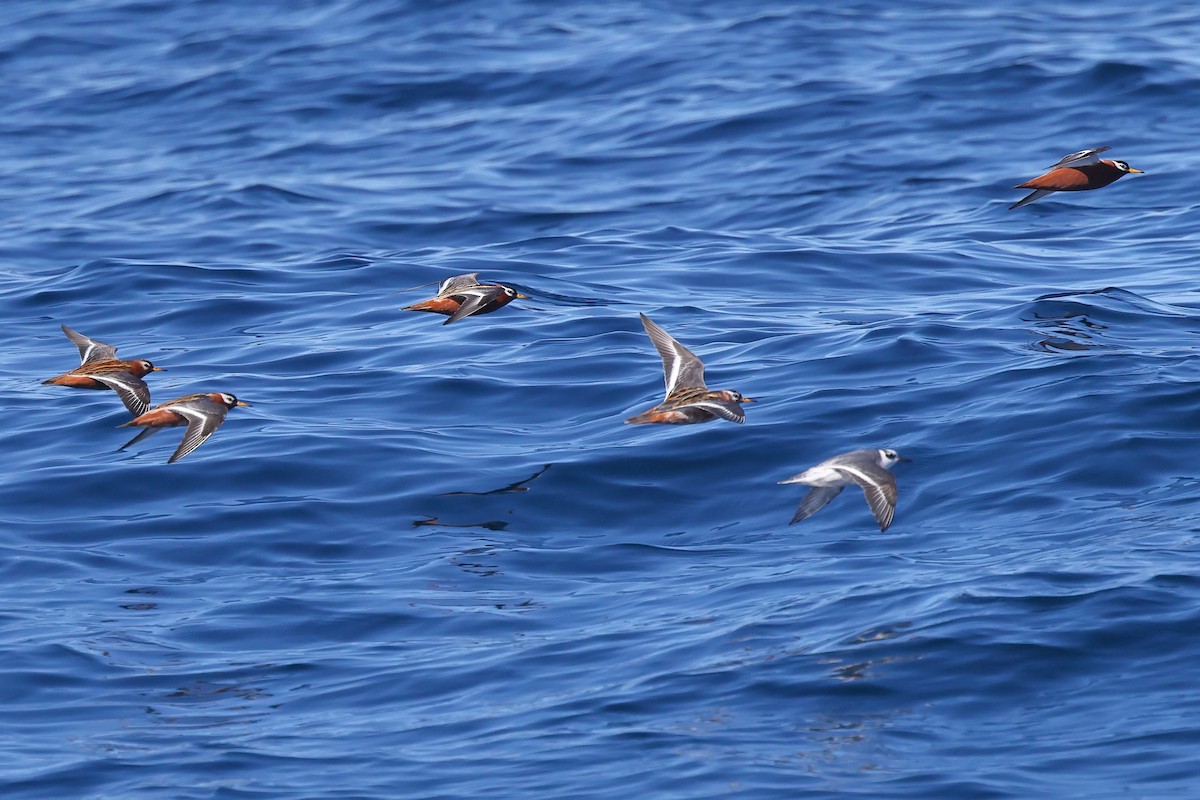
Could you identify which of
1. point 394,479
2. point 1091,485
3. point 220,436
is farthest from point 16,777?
point 1091,485

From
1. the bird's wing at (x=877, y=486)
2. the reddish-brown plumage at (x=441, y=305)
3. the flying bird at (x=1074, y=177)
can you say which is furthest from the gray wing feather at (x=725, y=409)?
the flying bird at (x=1074, y=177)

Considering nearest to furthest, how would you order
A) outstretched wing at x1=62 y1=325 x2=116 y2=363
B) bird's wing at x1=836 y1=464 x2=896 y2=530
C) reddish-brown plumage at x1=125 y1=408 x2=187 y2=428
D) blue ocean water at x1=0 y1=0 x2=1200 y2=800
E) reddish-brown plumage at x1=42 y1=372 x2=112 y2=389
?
blue ocean water at x1=0 y1=0 x2=1200 y2=800 < bird's wing at x1=836 y1=464 x2=896 y2=530 < reddish-brown plumage at x1=125 y1=408 x2=187 y2=428 < reddish-brown plumage at x1=42 y1=372 x2=112 y2=389 < outstretched wing at x1=62 y1=325 x2=116 y2=363

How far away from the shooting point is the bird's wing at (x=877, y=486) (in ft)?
32.0

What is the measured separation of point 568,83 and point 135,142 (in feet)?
22.6

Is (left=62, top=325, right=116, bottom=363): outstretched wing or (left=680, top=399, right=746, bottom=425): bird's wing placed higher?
(left=62, top=325, right=116, bottom=363): outstretched wing

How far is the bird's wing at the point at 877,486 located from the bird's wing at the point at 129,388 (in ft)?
16.8

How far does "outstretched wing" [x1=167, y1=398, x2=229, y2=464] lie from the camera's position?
10984 millimetres

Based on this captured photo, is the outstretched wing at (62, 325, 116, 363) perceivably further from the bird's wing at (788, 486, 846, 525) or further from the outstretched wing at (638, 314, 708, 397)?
the bird's wing at (788, 486, 846, 525)

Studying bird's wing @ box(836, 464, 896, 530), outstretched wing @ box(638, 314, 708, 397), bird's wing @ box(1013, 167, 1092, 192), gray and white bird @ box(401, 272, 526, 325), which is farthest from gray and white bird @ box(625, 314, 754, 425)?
bird's wing @ box(1013, 167, 1092, 192)

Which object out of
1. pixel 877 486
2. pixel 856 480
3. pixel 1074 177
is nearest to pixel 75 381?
pixel 856 480

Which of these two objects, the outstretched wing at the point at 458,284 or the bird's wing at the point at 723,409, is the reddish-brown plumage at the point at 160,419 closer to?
the outstretched wing at the point at 458,284

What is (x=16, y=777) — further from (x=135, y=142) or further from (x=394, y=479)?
(x=135, y=142)

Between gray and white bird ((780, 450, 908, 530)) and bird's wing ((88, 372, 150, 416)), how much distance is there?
4.82 m

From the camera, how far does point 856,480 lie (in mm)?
10164
